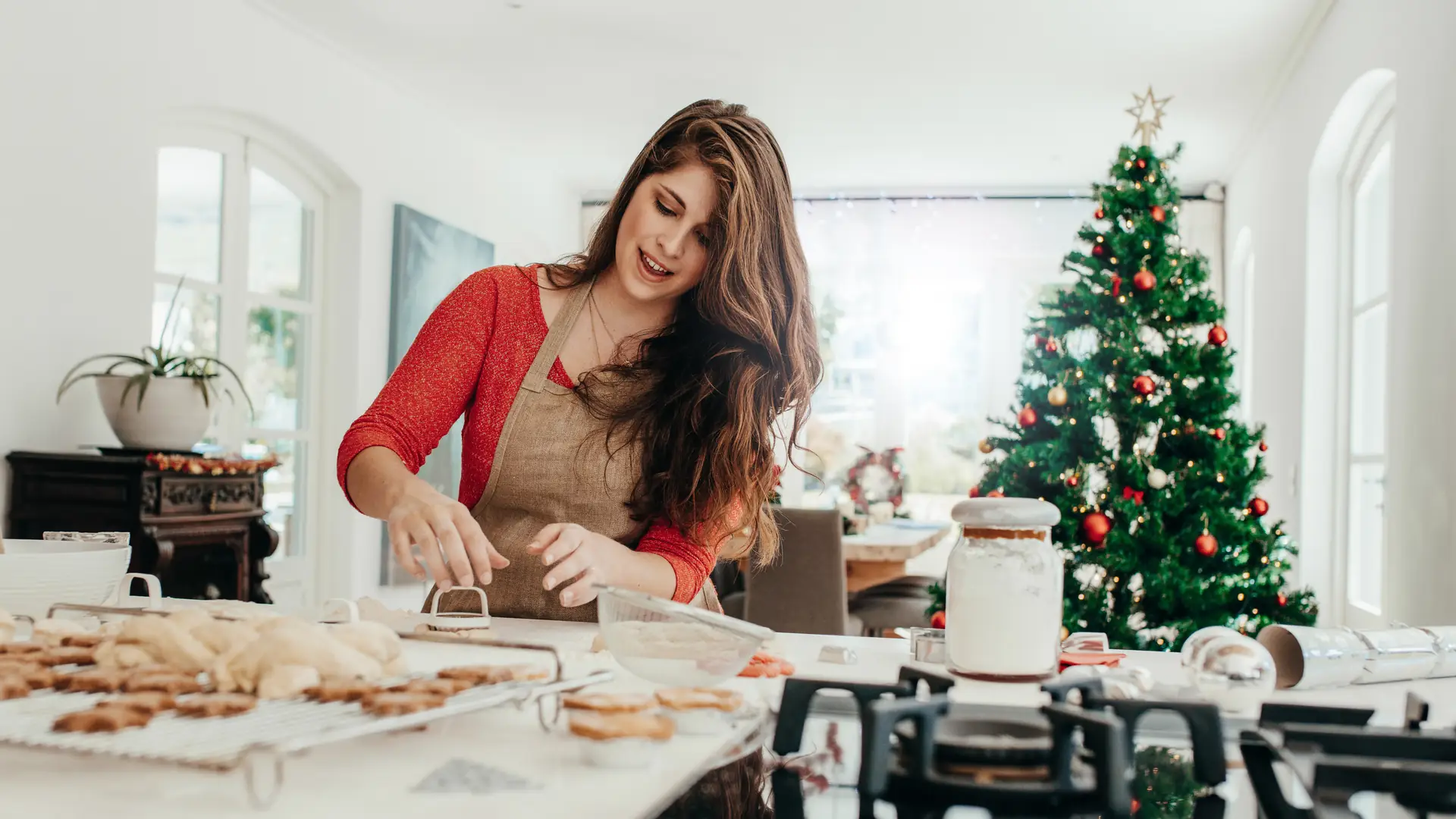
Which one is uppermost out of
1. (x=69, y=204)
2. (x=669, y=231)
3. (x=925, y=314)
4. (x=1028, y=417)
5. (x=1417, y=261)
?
(x=925, y=314)

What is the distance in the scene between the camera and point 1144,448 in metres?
3.64

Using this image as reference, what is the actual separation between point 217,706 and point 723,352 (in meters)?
0.97

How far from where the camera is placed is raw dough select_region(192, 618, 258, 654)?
0.74 m

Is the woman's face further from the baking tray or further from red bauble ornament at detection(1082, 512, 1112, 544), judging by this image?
red bauble ornament at detection(1082, 512, 1112, 544)

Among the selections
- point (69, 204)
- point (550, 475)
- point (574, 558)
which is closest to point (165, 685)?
point (574, 558)

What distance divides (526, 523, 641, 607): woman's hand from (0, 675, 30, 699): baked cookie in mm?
391

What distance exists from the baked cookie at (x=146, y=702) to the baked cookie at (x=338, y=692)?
7 centimetres

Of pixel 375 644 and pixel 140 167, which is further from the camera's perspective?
pixel 140 167

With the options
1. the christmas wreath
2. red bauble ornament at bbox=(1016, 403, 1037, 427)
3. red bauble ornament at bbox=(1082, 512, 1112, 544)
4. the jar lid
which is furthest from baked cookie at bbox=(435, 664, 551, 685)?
the christmas wreath

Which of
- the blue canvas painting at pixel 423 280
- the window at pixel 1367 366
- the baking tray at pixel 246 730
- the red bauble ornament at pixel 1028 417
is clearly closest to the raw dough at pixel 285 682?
the baking tray at pixel 246 730

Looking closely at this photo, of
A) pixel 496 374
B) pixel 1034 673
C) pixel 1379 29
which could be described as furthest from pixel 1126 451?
pixel 1034 673

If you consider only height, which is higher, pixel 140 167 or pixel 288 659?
pixel 140 167

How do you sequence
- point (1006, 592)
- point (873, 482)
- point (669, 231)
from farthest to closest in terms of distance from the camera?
point (873, 482) → point (669, 231) → point (1006, 592)

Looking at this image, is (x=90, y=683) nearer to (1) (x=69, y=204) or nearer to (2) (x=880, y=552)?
(1) (x=69, y=204)
